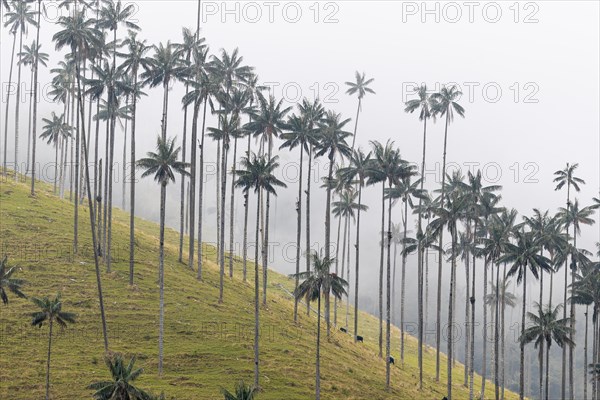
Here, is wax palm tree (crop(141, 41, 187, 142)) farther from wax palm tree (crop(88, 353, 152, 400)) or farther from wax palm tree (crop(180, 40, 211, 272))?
wax palm tree (crop(88, 353, 152, 400))

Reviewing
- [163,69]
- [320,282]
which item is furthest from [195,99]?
[320,282]

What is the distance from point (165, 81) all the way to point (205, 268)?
103ft

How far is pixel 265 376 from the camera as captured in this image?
7512 cm

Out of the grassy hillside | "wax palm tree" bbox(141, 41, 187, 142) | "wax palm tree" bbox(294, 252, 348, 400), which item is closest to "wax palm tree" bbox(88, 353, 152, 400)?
the grassy hillside

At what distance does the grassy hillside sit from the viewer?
69188mm

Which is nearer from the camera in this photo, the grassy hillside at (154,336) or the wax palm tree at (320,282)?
the grassy hillside at (154,336)

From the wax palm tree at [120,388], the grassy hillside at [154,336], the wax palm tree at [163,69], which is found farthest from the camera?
the wax palm tree at [163,69]

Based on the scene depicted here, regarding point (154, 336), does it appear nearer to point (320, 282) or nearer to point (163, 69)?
point (320, 282)

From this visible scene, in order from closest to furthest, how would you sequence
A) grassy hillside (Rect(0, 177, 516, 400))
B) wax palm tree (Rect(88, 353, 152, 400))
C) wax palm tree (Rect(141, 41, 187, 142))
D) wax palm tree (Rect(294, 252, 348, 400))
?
wax palm tree (Rect(88, 353, 152, 400)) → grassy hillside (Rect(0, 177, 516, 400)) → wax palm tree (Rect(294, 252, 348, 400)) → wax palm tree (Rect(141, 41, 187, 142))

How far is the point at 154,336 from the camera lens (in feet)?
258

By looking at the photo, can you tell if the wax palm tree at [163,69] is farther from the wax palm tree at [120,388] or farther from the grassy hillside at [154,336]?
the wax palm tree at [120,388]

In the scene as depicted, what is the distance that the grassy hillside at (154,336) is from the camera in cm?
Answer: 6919

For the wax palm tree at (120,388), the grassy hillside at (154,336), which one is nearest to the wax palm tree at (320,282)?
the grassy hillside at (154,336)

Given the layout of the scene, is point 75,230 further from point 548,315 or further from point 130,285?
point 548,315
